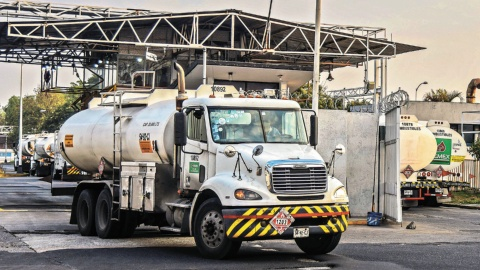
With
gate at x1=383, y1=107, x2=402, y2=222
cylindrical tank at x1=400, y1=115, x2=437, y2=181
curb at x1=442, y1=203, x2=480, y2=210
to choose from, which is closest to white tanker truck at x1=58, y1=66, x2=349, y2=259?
gate at x1=383, y1=107, x2=402, y2=222

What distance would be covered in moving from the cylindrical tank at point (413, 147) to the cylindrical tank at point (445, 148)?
2063mm

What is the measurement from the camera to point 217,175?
15008 millimetres

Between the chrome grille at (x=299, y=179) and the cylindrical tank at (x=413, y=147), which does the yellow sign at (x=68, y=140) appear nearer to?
the chrome grille at (x=299, y=179)

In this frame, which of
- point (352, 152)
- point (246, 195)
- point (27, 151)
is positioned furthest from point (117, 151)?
point (27, 151)

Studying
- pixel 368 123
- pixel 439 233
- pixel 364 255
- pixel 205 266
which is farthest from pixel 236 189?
pixel 368 123

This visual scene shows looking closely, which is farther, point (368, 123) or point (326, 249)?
point (368, 123)

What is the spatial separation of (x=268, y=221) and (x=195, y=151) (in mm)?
2391

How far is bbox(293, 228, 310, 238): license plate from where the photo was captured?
563 inches

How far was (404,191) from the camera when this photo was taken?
29.2 meters

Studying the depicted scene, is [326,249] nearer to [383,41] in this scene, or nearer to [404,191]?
[404,191]

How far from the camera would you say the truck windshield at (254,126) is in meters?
15.4

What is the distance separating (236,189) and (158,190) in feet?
9.93

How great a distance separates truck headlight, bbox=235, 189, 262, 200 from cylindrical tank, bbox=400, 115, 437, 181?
1557 centimetres

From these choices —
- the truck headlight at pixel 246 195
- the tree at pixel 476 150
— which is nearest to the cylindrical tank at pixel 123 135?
the truck headlight at pixel 246 195
